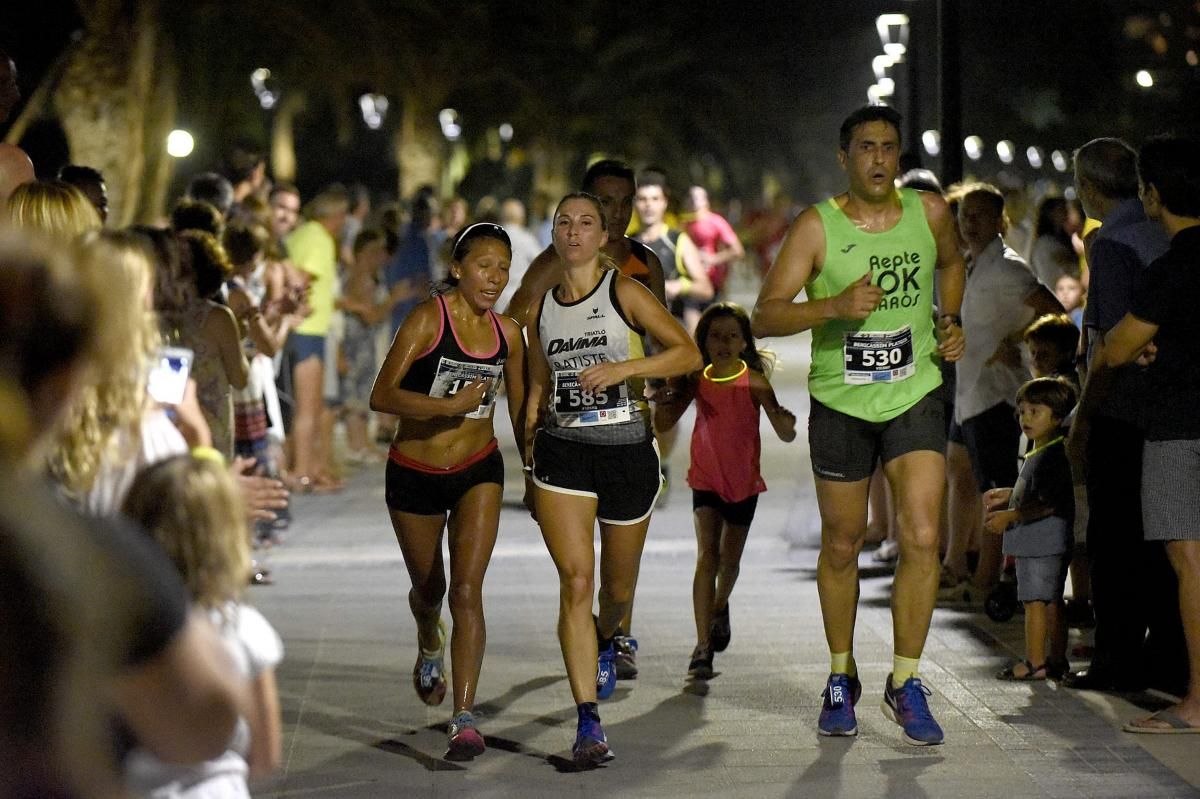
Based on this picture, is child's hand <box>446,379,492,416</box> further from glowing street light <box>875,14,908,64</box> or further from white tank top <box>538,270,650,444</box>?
glowing street light <box>875,14,908,64</box>

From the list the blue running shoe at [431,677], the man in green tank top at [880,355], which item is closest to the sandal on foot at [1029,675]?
the man in green tank top at [880,355]

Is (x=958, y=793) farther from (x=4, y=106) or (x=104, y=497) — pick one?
(x=4, y=106)

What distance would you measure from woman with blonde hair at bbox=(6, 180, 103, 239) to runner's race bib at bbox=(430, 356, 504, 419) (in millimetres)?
1558

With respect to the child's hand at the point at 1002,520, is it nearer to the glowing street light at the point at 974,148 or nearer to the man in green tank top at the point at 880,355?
the man in green tank top at the point at 880,355

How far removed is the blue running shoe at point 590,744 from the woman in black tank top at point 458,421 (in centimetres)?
46

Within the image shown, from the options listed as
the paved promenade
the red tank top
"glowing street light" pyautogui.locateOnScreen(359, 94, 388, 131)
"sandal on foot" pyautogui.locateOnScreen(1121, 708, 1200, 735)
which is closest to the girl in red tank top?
the red tank top

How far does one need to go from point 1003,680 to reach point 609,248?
2545mm

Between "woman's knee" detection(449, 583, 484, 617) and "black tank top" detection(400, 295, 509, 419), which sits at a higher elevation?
"black tank top" detection(400, 295, 509, 419)

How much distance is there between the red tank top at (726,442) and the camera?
27.1 ft

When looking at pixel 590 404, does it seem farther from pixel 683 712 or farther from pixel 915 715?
pixel 915 715

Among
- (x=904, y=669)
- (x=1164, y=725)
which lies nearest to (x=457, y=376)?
(x=904, y=669)

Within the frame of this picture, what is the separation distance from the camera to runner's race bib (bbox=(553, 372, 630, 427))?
709cm

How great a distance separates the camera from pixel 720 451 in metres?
8.29

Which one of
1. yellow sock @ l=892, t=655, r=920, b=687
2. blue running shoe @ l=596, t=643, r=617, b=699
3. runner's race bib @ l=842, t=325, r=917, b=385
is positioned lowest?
blue running shoe @ l=596, t=643, r=617, b=699
